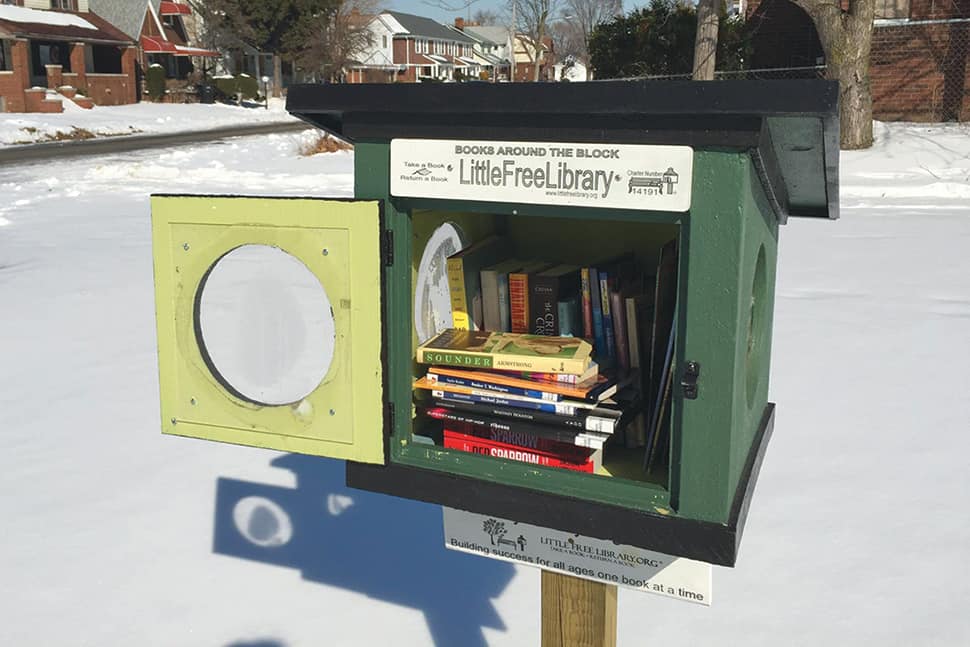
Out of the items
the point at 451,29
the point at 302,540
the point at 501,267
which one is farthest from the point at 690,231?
the point at 451,29

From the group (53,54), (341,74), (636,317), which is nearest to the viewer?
(636,317)

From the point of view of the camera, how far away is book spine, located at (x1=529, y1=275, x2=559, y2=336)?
2.47m

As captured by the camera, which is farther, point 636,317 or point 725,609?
point 725,609

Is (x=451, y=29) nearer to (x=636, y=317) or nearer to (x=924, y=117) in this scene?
(x=924, y=117)

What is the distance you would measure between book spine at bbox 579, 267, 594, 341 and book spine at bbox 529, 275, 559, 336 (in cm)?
8

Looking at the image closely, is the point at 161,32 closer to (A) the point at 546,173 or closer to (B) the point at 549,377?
(B) the point at 549,377

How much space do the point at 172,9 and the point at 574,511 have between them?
180ft

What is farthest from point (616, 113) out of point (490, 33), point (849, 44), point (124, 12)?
point (490, 33)

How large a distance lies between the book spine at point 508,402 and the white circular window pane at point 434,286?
0.54 ft

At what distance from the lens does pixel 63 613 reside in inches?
124

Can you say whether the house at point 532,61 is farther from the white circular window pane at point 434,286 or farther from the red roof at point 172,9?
the white circular window pane at point 434,286

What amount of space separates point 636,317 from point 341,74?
51.5 metres

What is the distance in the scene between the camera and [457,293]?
249 centimetres

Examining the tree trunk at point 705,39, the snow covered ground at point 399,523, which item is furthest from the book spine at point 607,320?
the tree trunk at point 705,39
